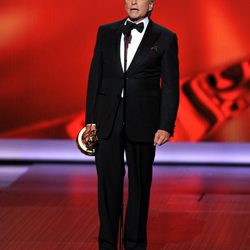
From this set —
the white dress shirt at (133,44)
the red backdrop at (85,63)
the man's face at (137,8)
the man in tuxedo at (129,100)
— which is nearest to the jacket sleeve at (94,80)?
the man in tuxedo at (129,100)

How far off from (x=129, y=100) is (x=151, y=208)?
202 cm

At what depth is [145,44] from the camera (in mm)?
4008

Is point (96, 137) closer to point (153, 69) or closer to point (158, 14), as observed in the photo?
point (153, 69)

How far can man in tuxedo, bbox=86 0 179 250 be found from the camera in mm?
4004

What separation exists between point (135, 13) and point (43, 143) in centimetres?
433

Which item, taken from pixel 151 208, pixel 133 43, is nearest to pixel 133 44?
pixel 133 43

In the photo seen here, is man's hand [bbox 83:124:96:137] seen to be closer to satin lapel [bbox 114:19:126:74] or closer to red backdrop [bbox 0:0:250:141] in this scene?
satin lapel [bbox 114:19:126:74]

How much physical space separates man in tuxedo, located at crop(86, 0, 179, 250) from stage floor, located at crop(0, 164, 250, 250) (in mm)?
760

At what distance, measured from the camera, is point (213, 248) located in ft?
15.6

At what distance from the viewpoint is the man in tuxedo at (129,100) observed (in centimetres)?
400

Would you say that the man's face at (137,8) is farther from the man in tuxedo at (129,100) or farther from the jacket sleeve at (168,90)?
the jacket sleeve at (168,90)

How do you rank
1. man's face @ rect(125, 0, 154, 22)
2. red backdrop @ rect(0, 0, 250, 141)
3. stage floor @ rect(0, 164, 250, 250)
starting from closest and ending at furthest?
man's face @ rect(125, 0, 154, 22) < stage floor @ rect(0, 164, 250, 250) < red backdrop @ rect(0, 0, 250, 141)

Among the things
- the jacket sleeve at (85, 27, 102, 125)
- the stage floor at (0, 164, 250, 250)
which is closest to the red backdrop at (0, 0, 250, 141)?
the stage floor at (0, 164, 250, 250)

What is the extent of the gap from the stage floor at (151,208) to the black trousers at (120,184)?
0.63 meters
